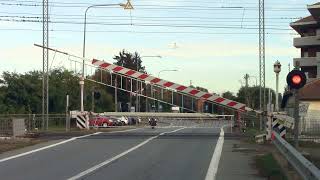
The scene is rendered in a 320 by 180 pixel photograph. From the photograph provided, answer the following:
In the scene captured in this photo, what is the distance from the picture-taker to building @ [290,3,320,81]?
8419 centimetres

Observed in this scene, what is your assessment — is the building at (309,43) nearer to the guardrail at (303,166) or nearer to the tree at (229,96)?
the tree at (229,96)

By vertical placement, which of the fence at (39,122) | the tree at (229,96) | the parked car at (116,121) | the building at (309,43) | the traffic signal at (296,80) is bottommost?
the parked car at (116,121)

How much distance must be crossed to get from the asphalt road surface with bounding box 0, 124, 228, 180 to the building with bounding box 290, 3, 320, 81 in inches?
2425

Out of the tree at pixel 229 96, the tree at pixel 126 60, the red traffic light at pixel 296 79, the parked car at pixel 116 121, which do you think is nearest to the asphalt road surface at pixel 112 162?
the red traffic light at pixel 296 79

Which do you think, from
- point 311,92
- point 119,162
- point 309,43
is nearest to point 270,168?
point 119,162

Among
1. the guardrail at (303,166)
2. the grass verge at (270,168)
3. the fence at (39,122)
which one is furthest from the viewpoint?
the fence at (39,122)

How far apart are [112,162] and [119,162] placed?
0.65 ft

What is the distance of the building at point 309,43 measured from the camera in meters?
84.2

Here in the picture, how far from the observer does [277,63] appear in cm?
2650

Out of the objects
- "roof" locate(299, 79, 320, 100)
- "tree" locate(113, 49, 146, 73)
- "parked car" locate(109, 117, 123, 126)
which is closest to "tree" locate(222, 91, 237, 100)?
"tree" locate(113, 49, 146, 73)

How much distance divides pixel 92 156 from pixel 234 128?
22.3m

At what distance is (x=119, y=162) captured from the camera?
1788cm

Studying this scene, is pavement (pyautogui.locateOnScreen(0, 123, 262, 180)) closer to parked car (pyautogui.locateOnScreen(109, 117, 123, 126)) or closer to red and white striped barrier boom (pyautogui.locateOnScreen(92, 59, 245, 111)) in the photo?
red and white striped barrier boom (pyautogui.locateOnScreen(92, 59, 245, 111))

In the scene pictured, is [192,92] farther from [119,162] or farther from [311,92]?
[311,92]
